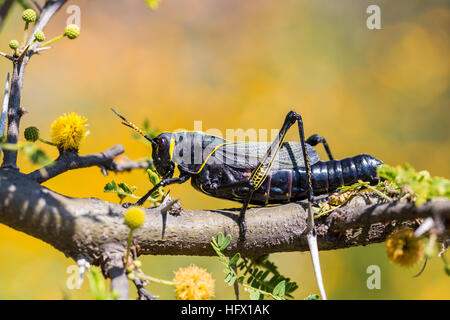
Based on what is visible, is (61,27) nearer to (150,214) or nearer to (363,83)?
(363,83)

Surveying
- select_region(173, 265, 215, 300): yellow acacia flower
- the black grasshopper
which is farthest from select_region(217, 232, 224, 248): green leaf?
the black grasshopper

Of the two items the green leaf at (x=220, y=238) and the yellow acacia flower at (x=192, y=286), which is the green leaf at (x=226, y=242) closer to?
the green leaf at (x=220, y=238)

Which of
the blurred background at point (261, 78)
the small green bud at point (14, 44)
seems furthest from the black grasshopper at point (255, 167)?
the blurred background at point (261, 78)

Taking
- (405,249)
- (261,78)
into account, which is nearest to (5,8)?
(405,249)

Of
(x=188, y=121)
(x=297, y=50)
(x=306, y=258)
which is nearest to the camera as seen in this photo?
(x=306, y=258)

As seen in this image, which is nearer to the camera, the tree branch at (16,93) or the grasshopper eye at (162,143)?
the tree branch at (16,93)

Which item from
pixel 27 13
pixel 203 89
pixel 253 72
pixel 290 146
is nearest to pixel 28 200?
pixel 27 13
